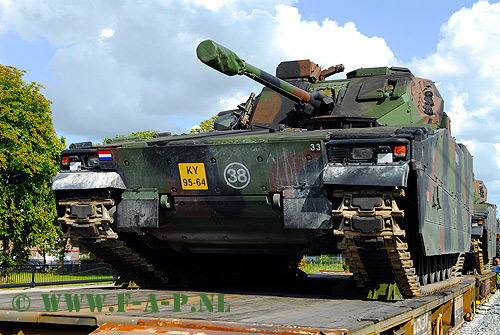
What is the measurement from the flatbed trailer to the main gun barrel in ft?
8.33

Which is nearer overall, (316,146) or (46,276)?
(316,146)

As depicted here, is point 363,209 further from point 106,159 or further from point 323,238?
point 106,159

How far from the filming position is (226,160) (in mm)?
7305

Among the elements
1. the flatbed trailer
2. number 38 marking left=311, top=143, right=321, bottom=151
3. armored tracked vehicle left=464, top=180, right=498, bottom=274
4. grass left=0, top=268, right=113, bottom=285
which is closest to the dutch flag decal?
the flatbed trailer

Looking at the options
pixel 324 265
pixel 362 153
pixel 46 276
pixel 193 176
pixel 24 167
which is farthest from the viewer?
pixel 324 265

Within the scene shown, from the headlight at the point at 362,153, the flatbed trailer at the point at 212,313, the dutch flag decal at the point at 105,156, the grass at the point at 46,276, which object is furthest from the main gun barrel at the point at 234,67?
the grass at the point at 46,276

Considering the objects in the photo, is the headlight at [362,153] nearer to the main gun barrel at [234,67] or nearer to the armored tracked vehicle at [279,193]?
the armored tracked vehicle at [279,193]

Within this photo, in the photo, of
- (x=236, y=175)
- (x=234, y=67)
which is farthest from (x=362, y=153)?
(x=234, y=67)

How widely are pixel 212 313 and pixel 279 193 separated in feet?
6.45

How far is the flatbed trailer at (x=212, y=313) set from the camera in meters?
4.75

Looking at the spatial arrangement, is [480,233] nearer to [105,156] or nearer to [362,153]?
[362,153]

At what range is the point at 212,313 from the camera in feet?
18.7

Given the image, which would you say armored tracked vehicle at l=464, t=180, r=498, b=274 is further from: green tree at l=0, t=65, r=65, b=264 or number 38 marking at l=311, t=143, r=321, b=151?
green tree at l=0, t=65, r=65, b=264

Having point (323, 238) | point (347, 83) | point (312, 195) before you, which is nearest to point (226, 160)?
point (312, 195)
